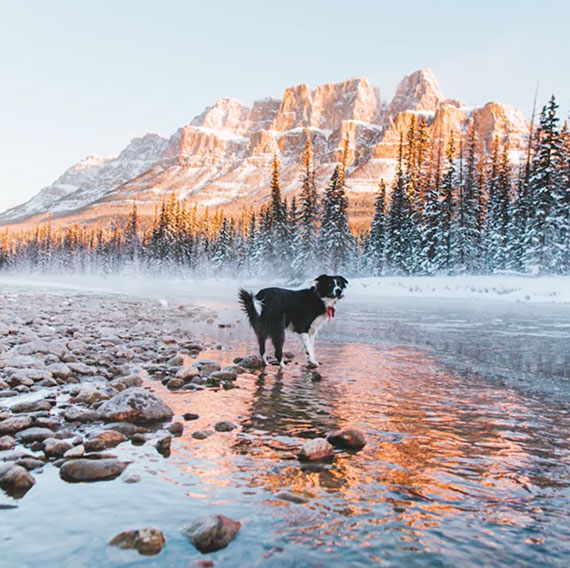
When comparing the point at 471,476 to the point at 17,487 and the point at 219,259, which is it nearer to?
the point at 17,487

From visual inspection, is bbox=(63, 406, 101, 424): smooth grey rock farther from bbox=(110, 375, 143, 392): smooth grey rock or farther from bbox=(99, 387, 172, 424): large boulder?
bbox=(110, 375, 143, 392): smooth grey rock

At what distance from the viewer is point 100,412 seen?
4.34 metres

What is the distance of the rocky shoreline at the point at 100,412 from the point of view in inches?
113

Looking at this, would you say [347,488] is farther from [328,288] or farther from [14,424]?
[328,288]

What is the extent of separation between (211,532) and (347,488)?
1018mm

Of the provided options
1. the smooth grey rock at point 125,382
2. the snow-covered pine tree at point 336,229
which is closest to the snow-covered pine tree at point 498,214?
the snow-covered pine tree at point 336,229

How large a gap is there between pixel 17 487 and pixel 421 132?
5788 cm

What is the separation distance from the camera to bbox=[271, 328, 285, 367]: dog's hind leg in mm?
7680

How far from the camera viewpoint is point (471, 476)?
312 cm

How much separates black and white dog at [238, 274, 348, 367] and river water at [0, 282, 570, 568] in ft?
6.21

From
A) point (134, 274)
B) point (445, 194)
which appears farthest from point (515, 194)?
point (134, 274)

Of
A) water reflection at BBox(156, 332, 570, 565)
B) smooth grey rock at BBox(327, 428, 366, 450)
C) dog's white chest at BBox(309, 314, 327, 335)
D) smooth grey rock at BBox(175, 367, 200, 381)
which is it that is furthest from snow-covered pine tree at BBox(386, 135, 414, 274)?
smooth grey rock at BBox(327, 428, 366, 450)

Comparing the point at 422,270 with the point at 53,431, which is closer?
the point at 53,431

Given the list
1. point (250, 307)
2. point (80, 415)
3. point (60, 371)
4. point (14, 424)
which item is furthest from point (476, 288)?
point (14, 424)
